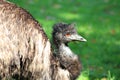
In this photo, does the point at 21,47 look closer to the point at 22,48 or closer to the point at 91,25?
the point at 22,48

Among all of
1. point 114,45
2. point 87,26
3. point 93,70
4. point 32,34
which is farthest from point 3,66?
point 87,26

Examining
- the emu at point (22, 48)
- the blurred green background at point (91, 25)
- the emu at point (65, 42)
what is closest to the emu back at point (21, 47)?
the emu at point (22, 48)

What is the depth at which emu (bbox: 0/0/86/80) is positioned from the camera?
632cm

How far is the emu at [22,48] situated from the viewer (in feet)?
20.7

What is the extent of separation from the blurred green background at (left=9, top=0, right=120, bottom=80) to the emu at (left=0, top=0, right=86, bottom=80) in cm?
268

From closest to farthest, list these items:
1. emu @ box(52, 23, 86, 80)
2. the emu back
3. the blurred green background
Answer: the emu back
emu @ box(52, 23, 86, 80)
the blurred green background

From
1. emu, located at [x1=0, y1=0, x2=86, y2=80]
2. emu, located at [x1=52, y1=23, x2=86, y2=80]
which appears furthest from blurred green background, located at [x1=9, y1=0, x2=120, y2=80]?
emu, located at [x1=0, y1=0, x2=86, y2=80]

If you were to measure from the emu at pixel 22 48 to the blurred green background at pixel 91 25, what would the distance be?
2677mm

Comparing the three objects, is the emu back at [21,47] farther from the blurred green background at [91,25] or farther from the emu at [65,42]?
the blurred green background at [91,25]

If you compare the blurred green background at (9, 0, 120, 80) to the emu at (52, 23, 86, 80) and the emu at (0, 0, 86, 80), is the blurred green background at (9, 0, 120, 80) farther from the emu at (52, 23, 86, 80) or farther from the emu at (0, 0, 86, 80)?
the emu at (0, 0, 86, 80)

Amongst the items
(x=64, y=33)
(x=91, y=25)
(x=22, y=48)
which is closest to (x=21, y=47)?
(x=22, y=48)

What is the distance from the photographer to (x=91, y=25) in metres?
17.5

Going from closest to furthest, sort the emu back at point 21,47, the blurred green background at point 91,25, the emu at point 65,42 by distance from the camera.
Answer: the emu back at point 21,47 → the emu at point 65,42 → the blurred green background at point 91,25

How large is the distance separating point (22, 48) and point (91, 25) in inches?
442
